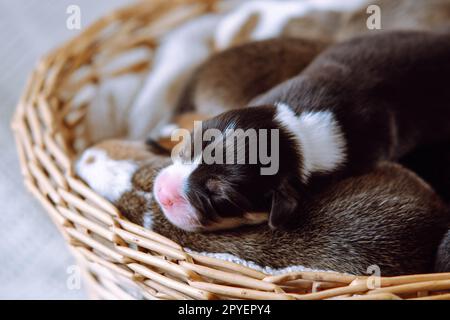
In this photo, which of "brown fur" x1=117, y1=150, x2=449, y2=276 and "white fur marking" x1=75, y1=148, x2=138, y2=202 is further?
"white fur marking" x1=75, y1=148, x2=138, y2=202

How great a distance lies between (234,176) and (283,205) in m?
0.12

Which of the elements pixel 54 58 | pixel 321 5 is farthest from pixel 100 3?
pixel 321 5

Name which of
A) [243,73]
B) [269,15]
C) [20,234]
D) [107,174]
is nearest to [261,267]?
[107,174]

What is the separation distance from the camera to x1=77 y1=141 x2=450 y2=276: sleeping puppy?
120 cm

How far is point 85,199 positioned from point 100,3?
1.47m

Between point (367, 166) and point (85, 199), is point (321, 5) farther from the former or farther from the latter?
point (85, 199)

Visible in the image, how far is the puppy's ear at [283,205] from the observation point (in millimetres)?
1163

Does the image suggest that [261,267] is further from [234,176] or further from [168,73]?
[168,73]

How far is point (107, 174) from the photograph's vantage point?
1409 mm

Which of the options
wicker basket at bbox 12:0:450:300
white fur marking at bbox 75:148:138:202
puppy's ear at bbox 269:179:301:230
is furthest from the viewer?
white fur marking at bbox 75:148:138:202

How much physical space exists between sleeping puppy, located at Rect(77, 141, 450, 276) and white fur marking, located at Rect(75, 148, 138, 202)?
35 millimetres

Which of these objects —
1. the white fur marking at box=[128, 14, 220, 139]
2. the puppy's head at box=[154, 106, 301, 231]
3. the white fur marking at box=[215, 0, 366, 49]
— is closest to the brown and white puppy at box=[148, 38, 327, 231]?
the white fur marking at box=[128, 14, 220, 139]

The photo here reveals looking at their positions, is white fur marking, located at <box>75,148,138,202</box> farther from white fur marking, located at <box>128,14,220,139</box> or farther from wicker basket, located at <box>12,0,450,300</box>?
white fur marking, located at <box>128,14,220,139</box>

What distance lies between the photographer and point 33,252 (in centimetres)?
180
